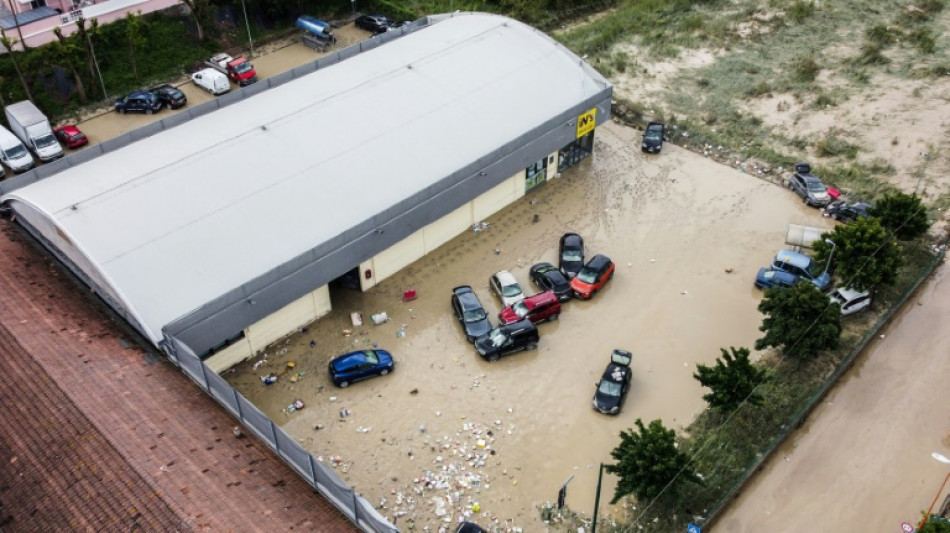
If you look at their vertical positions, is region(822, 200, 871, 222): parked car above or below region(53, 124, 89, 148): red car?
below

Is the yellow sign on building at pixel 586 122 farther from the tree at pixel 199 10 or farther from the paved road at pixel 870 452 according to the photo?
the tree at pixel 199 10

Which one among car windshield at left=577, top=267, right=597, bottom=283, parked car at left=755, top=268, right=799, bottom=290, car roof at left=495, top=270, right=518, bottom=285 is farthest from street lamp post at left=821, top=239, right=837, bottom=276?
car roof at left=495, top=270, right=518, bottom=285

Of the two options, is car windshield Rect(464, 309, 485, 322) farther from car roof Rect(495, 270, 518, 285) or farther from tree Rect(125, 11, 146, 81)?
tree Rect(125, 11, 146, 81)

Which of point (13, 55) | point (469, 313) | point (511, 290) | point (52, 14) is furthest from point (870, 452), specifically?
point (52, 14)

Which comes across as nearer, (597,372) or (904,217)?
(597,372)

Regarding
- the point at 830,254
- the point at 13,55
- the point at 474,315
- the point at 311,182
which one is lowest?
the point at 474,315

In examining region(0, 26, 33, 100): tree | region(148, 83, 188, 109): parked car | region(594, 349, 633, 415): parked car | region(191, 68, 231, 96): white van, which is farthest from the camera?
region(191, 68, 231, 96): white van

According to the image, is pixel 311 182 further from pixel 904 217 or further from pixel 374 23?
pixel 374 23

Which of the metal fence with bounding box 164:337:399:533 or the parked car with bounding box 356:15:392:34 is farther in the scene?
the parked car with bounding box 356:15:392:34
